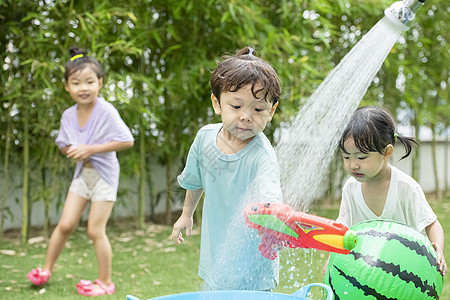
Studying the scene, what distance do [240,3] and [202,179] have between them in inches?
98.7

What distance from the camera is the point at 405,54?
6.87 m

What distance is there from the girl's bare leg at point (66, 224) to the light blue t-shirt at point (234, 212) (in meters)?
1.43

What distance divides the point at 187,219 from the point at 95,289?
1.29m

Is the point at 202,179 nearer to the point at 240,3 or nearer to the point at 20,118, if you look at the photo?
the point at 240,3

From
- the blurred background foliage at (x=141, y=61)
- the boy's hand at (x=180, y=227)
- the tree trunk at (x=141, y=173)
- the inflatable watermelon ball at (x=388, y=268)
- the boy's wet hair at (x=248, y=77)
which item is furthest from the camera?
the tree trunk at (x=141, y=173)

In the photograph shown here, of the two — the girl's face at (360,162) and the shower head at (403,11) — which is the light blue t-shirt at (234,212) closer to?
the girl's face at (360,162)

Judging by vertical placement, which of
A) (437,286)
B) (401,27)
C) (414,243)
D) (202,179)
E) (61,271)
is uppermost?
(401,27)

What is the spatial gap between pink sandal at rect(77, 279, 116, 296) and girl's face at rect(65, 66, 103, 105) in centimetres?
103

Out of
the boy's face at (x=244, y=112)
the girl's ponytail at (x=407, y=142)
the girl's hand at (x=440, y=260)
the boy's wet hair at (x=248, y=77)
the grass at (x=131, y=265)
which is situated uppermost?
the boy's wet hair at (x=248, y=77)

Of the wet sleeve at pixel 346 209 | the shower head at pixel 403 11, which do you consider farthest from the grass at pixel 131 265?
the shower head at pixel 403 11

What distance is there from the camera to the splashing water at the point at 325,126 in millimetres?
Result: 2457

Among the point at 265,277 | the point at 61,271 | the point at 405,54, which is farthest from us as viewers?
the point at 405,54

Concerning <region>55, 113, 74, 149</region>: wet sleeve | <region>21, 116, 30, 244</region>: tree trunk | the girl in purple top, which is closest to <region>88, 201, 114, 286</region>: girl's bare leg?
the girl in purple top

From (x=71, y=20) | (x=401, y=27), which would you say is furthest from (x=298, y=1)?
(x=401, y=27)
